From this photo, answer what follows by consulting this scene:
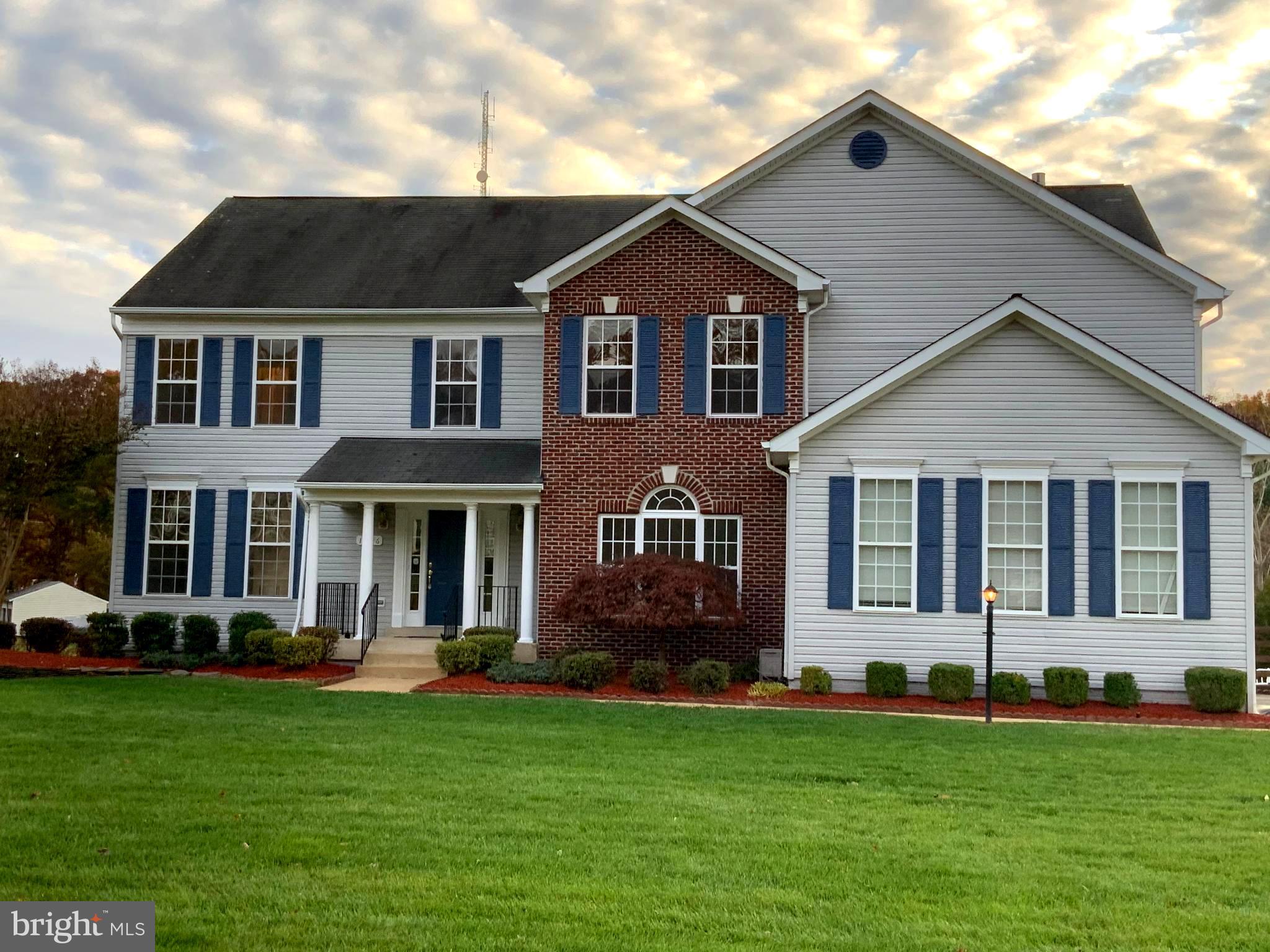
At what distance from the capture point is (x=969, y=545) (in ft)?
52.5

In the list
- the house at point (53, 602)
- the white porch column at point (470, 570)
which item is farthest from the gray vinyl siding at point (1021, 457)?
the house at point (53, 602)

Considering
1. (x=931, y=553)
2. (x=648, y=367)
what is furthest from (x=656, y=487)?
(x=931, y=553)

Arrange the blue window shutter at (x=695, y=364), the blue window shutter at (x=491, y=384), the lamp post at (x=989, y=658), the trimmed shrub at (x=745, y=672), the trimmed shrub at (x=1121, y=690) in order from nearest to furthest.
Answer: the lamp post at (x=989, y=658)
the trimmed shrub at (x=1121, y=690)
the trimmed shrub at (x=745, y=672)
the blue window shutter at (x=695, y=364)
the blue window shutter at (x=491, y=384)

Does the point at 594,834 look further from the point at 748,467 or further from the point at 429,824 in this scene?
the point at 748,467

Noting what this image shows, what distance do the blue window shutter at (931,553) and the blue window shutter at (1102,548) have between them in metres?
1.95

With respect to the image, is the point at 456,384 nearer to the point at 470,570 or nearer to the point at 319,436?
the point at 319,436

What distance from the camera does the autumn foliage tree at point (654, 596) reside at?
16156 millimetres

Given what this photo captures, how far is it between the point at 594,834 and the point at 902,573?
9.68m

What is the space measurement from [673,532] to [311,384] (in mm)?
7390

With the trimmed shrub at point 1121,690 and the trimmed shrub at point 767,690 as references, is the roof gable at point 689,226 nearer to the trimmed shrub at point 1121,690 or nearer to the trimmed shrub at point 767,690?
the trimmed shrub at point 767,690

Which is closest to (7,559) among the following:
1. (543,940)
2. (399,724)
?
(399,724)

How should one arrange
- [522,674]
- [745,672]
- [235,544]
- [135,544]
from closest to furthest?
[522,674]
[745,672]
[235,544]
[135,544]

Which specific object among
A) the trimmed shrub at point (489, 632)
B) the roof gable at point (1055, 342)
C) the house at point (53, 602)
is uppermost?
the roof gable at point (1055, 342)

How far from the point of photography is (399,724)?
39.9 feet
